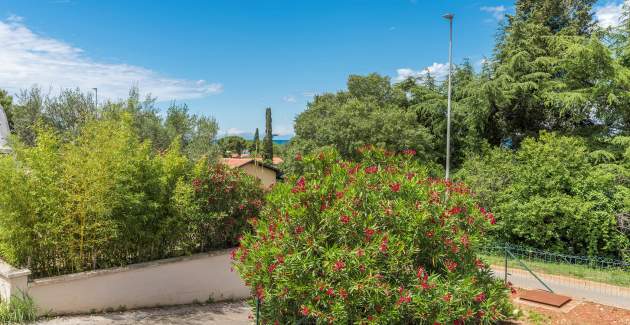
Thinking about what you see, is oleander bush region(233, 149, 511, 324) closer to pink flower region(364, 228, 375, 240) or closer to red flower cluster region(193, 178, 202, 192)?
pink flower region(364, 228, 375, 240)

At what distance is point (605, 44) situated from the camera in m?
16.7

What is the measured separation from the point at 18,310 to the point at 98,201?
5.85 ft

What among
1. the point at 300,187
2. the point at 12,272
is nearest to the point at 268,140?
the point at 12,272

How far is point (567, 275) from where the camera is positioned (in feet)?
34.7

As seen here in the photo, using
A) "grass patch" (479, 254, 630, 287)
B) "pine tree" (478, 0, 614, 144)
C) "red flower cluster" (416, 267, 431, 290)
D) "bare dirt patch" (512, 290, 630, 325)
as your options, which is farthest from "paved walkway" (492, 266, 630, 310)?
"pine tree" (478, 0, 614, 144)

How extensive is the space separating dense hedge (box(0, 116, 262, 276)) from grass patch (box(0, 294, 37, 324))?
700 mm

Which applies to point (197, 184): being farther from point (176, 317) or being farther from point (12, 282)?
point (12, 282)

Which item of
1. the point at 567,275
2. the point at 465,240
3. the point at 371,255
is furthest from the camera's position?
the point at 567,275

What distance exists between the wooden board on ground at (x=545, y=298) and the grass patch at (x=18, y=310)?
7687 millimetres

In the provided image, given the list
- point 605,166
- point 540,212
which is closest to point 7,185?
point 540,212

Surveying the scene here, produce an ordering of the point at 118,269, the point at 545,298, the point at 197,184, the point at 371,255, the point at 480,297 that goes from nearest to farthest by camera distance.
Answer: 1. the point at 371,255
2. the point at 480,297
3. the point at 545,298
4. the point at 118,269
5. the point at 197,184

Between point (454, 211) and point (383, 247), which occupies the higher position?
point (454, 211)

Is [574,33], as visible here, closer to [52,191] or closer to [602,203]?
[602,203]

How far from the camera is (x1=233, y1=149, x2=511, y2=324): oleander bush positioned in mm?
3959
